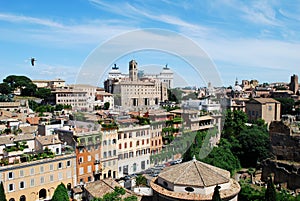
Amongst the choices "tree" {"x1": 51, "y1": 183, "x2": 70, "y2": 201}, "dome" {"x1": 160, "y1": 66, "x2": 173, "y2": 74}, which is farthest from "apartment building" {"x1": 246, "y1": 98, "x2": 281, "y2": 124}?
"dome" {"x1": 160, "y1": 66, "x2": 173, "y2": 74}

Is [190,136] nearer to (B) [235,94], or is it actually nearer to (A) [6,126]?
(A) [6,126]

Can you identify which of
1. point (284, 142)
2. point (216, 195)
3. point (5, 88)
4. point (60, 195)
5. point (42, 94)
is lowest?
point (60, 195)

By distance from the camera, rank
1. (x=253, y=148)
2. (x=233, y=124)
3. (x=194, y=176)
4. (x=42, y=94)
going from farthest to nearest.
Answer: (x=42, y=94), (x=233, y=124), (x=253, y=148), (x=194, y=176)

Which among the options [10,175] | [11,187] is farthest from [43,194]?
[10,175]

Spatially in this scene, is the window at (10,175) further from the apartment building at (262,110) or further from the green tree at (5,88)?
the green tree at (5,88)

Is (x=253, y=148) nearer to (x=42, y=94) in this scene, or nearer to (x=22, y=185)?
(x=22, y=185)

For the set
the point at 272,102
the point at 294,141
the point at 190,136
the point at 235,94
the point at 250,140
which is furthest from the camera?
the point at 235,94

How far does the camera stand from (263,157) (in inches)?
537

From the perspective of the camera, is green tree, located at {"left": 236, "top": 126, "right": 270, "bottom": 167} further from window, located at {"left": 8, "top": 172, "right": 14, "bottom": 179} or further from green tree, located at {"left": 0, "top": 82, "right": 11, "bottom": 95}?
green tree, located at {"left": 0, "top": 82, "right": 11, "bottom": 95}

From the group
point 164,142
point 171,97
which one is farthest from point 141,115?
point 171,97

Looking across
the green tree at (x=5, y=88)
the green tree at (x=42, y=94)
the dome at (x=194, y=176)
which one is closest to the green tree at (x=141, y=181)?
the dome at (x=194, y=176)

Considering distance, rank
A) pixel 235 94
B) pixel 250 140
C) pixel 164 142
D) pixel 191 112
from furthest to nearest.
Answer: pixel 235 94
pixel 250 140
pixel 191 112
pixel 164 142

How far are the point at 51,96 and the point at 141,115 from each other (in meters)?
22.1

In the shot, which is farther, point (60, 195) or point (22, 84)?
point (22, 84)
